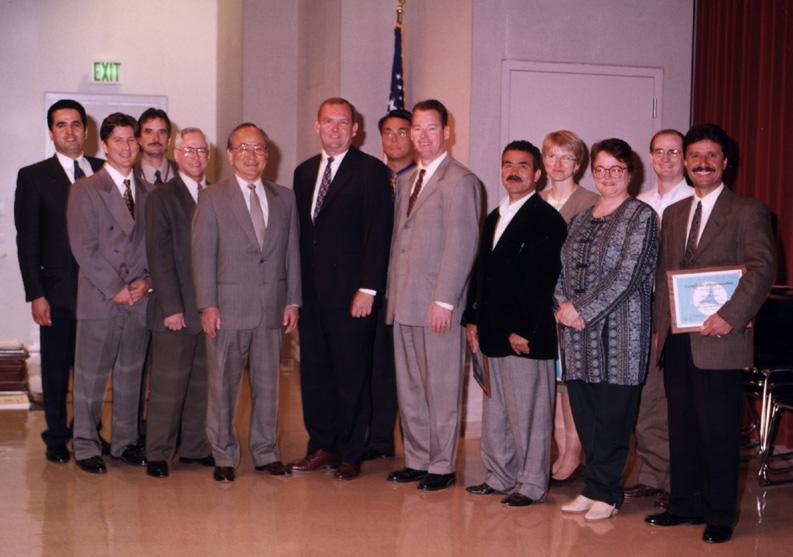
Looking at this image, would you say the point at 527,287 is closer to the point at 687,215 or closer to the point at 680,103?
the point at 687,215

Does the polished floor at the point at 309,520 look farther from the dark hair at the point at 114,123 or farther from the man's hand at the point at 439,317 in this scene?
the dark hair at the point at 114,123

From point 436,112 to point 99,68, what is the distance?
5.37m

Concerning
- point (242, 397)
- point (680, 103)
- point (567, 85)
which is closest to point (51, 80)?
point (242, 397)

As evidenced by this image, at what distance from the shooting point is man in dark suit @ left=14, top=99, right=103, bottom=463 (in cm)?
494

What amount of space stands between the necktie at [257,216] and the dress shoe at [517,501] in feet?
5.36

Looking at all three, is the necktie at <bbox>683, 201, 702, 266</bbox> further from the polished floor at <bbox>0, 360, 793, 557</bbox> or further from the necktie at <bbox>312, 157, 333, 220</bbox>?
the necktie at <bbox>312, 157, 333, 220</bbox>

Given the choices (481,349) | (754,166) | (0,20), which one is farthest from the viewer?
(0,20)

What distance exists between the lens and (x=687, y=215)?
4.00 m

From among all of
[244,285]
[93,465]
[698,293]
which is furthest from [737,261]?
[93,465]

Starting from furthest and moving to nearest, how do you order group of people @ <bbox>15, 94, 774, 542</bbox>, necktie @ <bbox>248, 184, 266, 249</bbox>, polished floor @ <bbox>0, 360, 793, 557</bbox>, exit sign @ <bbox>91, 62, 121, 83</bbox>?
exit sign @ <bbox>91, 62, 121, 83</bbox> → necktie @ <bbox>248, 184, 266, 249</bbox> → group of people @ <bbox>15, 94, 774, 542</bbox> → polished floor @ <bbox>0, 360, 793, 557</bbox>

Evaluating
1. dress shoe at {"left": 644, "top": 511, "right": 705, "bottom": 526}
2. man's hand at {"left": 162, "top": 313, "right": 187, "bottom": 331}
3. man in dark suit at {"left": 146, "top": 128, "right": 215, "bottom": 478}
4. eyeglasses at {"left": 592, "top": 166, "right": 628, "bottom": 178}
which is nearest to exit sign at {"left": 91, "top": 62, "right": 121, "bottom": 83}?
man in dark suit at {"left": 146, "top": 128, "right": 215, "bottom": 478}

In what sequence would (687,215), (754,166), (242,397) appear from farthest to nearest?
(242,397) < (754,166) < (687,215)

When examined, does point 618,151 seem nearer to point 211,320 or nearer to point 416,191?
point 416,191

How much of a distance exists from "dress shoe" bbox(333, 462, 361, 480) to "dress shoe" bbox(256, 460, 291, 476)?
0.81 ft
